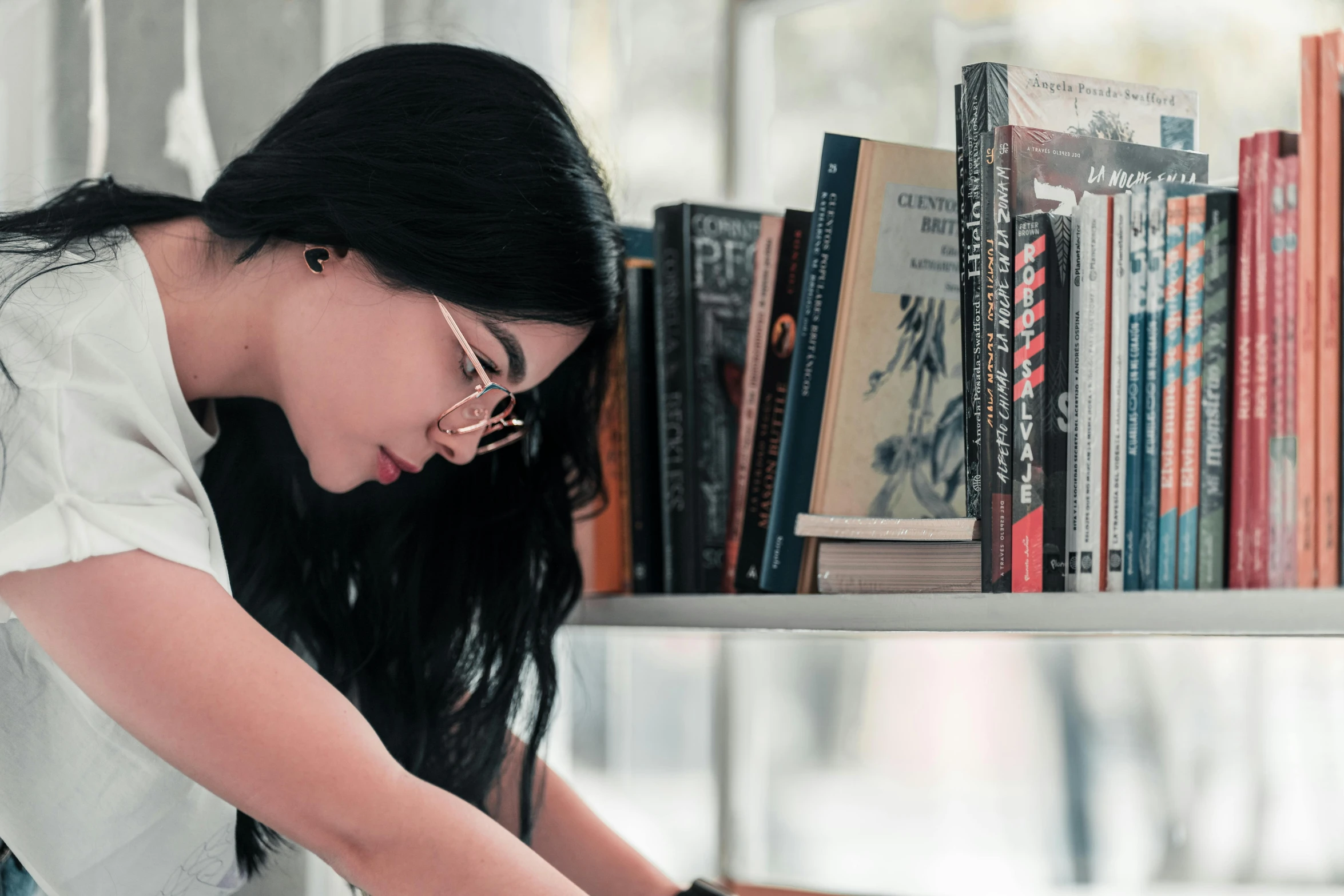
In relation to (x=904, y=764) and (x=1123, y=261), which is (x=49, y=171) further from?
(x=904, y=764)

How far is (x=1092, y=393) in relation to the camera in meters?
0.77

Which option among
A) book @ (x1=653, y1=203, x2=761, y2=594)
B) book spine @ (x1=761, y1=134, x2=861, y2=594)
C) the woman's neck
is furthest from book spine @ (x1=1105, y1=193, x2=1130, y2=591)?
the woman's neck

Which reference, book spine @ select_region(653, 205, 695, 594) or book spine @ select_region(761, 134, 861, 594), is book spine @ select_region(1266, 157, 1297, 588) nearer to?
book spine @ select_region(761, 134, 861, 594)

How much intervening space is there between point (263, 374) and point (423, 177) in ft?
0.75

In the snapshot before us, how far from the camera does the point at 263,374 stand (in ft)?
3.24

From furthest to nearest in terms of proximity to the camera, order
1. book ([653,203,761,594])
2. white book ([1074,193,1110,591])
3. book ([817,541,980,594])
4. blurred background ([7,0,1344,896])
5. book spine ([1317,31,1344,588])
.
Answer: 1. blurred background ([7,0,1344,896])
2. book ([653,203,761,594])
3. book ([817,541,980,594])
4. white book ([1074,193,1110,591])
5. book spine ([1317,31,1344,588])

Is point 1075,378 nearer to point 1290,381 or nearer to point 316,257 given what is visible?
point 1290,381

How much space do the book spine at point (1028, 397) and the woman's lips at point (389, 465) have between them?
0.51 metres

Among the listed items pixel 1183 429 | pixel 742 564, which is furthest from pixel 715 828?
pixel 1183 429

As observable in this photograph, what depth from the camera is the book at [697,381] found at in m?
1.08

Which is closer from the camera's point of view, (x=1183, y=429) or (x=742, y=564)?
(x=1183, y=429)

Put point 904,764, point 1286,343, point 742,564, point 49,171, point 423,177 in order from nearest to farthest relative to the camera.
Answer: point 1286,343 < point 423,177 < point 742,564 < point 49,171 < point 904,764

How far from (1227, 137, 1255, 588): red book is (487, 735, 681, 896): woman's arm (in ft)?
1.91

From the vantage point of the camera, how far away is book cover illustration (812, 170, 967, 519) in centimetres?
95
